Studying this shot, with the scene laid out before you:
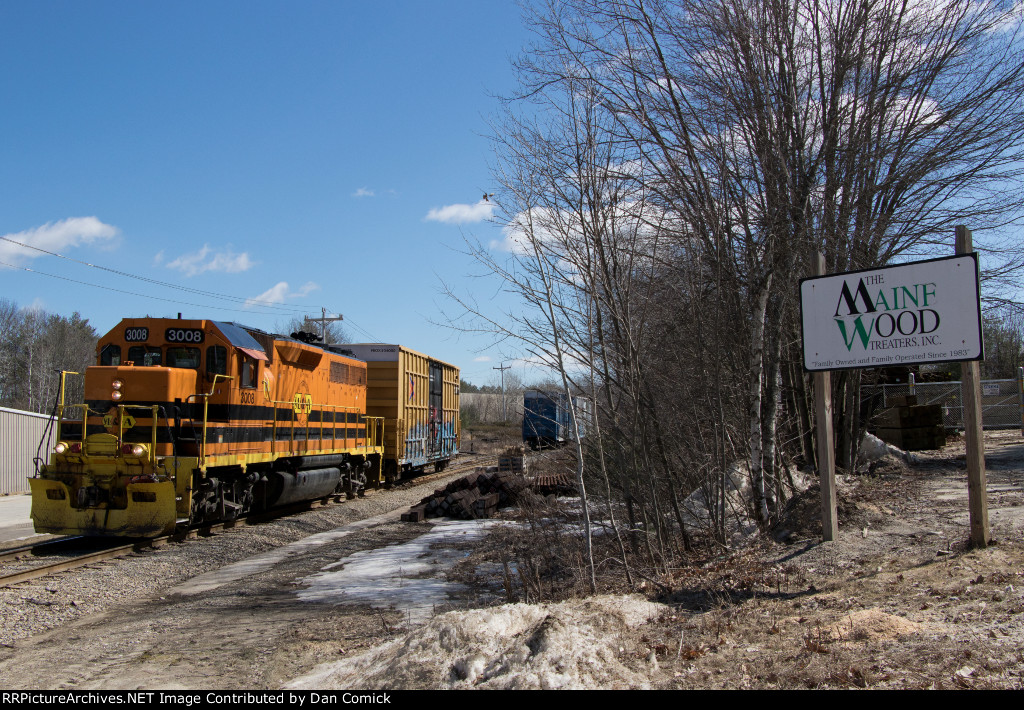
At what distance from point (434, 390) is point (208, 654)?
19435mm

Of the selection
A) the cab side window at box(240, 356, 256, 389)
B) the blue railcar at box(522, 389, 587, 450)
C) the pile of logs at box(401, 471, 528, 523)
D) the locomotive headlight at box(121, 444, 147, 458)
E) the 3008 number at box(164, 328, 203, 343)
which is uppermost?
the 3008 number at box(164, 328, 203, 343)

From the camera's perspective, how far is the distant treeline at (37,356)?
5338 cm

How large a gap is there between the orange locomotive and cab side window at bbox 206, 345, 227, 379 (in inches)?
0.7

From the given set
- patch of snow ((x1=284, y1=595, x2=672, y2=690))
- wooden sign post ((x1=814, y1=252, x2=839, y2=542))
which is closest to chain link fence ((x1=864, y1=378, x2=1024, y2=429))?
wooden sign post ((x1=814, y1=252, x2=839, y2=542))

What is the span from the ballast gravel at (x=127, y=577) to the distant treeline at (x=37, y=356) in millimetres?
46237

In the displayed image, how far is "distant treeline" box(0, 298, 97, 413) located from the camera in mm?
53375

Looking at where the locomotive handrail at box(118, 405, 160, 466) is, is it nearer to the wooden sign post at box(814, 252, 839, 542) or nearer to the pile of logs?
the pile of logs

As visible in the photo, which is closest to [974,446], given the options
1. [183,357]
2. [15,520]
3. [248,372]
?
[248,372]

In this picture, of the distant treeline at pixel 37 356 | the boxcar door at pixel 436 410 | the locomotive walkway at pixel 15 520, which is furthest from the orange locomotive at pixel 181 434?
the distant treeline at pixel 37 356

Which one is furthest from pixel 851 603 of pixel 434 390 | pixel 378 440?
pixel 434 390

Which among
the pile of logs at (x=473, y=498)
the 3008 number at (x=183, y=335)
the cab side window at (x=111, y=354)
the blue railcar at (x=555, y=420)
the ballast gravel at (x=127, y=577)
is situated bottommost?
the ballast gravel at (x=127, y=577)

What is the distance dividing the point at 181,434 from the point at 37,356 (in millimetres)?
55896

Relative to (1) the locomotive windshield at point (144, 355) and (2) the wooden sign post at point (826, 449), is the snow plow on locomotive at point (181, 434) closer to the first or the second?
(1) the locomotive windshield at point (144, 355)

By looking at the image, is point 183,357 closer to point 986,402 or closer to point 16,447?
point 16,447
